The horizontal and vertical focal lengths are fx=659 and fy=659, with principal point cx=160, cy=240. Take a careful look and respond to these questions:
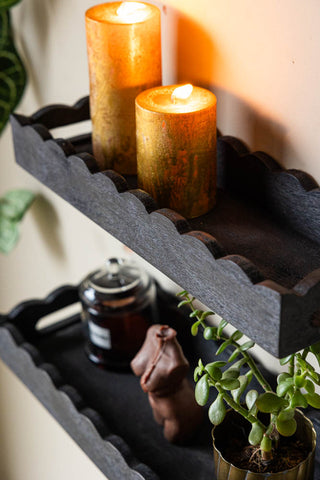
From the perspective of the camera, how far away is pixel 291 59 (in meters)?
0.50

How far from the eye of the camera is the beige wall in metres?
0.50

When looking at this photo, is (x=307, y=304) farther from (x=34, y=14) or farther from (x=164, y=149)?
(x=34, y=14)

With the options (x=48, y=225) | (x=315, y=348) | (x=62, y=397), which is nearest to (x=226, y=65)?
(x=315, y=348)

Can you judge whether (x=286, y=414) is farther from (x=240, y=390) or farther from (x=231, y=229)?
(x=231, y=229)

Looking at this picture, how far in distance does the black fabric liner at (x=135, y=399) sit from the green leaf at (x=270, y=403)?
0.35 ft

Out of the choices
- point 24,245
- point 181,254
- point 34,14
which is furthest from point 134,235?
point 24,245

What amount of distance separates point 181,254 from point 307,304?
10 cm

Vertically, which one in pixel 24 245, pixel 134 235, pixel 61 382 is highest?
pixel 134 235

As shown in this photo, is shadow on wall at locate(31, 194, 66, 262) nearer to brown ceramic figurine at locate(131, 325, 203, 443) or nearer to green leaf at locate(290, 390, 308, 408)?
brown ceramic figurine at locate(131, 325, 203, 443)

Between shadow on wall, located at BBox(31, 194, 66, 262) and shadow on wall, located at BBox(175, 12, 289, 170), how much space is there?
0.43 meters

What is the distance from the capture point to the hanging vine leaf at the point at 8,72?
0.89 m

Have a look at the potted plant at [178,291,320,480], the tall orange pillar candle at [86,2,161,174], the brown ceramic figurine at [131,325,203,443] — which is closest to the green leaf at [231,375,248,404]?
the potted plant at [178,291,320,480]

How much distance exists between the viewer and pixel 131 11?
22.5 inches

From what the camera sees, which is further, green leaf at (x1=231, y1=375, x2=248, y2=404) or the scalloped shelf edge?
the scalloped shelf edge
